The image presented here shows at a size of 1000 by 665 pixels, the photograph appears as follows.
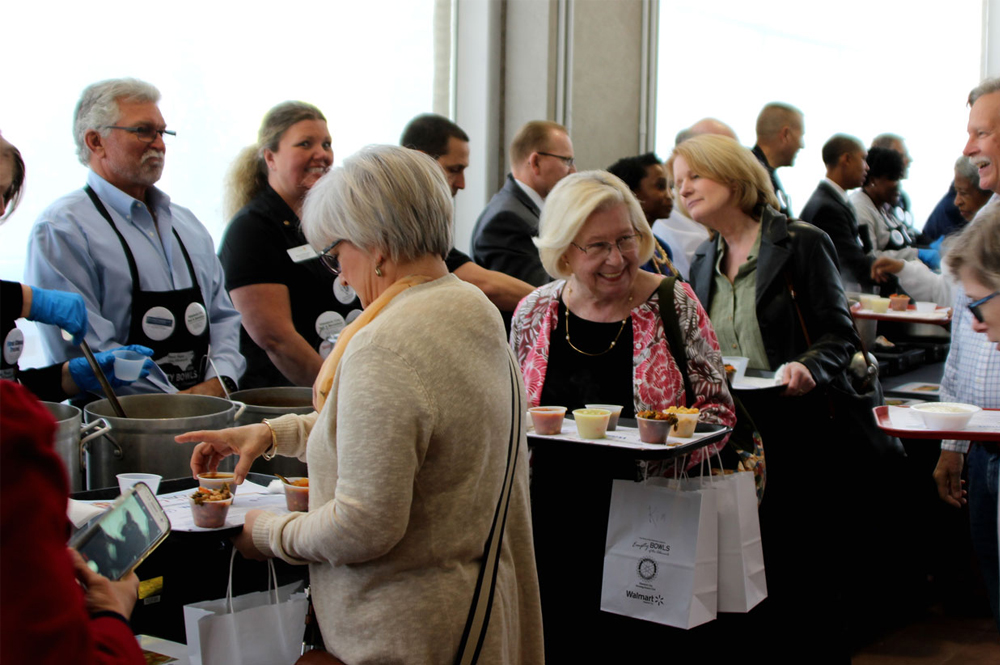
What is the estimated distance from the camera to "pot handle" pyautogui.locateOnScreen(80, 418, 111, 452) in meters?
1.92

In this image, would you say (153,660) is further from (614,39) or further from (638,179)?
(614,39)

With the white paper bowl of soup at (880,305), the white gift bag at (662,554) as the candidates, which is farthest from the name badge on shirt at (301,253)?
the white paper bowl of soup at (880,305)

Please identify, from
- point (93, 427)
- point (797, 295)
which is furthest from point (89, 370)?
point (797, 295)

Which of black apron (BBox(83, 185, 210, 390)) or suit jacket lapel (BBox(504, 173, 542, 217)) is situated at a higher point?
suit jacket lapel (BBox(504, 173, 542, 217))

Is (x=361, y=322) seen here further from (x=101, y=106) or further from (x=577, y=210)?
(x=101, y=106)

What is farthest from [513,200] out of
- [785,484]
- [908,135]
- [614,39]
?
A: [908,135]

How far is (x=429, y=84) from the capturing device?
566 cm

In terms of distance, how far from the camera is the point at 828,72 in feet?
30.6

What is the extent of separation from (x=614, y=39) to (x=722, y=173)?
3.03 metres

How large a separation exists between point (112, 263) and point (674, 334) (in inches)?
64.8

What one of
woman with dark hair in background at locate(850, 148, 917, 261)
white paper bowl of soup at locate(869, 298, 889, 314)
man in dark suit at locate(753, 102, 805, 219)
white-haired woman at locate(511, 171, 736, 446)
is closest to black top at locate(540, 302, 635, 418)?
white-haired woman at locate(511, 171, 736, 446)

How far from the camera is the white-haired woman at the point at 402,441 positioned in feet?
4.97

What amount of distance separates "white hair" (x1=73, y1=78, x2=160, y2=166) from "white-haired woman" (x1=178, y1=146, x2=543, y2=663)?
1352 mm

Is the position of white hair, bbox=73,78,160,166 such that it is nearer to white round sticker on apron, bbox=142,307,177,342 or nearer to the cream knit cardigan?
white round sticker on apron, bbox=142,307,177,342
